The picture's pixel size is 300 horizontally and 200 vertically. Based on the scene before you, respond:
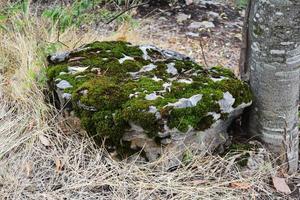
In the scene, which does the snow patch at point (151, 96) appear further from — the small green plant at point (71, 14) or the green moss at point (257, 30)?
the small green plant at point (71, 14)

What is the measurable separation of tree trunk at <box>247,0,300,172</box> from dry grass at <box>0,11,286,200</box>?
0.18 metres

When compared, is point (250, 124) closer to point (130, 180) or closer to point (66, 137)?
point (130, 180)

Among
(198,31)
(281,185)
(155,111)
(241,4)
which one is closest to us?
(155,111)

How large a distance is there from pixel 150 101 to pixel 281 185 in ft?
2.78

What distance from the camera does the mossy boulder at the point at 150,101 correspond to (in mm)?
2473

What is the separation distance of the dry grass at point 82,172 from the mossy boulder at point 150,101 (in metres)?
0.11

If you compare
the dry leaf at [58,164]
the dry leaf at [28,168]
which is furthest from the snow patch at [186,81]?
the dry leaf at [28,168]

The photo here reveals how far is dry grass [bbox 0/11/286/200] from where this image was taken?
2.51 meters

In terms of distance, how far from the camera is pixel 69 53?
3.07 m

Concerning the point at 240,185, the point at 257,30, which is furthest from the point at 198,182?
the point at 257,30

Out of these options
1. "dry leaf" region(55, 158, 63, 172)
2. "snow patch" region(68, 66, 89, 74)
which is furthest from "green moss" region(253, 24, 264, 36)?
"dry leaf" region(55, 158, 63, 172)

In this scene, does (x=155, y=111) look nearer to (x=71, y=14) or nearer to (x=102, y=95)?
(x=102, y=95)

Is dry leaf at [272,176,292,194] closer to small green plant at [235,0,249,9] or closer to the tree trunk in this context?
the tree trunk

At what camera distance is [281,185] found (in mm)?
2654
